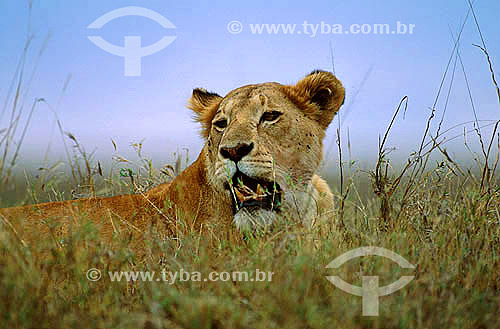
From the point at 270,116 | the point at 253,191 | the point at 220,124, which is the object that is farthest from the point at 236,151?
the point at 220,124

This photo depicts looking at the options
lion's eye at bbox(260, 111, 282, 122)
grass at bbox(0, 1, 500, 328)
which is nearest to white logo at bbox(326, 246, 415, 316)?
grass at bbox(0, 1, 500, 328)

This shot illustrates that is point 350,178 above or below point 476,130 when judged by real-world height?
below

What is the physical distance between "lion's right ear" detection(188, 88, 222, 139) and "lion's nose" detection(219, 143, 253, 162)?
4.32ft

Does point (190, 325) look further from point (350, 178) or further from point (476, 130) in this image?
point (476, 130)

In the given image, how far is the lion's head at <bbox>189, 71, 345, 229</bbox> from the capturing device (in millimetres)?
3531

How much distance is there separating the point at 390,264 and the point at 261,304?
1.07 metres

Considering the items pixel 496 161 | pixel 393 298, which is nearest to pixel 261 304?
pixel 393 298

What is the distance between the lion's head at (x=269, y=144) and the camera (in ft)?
11.6

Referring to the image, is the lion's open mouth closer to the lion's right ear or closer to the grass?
the grass

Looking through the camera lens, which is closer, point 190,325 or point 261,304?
point 190,325

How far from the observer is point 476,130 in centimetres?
448

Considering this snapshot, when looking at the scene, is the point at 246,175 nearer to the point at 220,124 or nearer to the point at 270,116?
the point at 270,116

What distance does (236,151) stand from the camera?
11.5 ft

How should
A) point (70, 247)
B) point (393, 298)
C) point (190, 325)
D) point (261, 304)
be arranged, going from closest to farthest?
point (190, 325) → point (261, 304) → point (393, 298) → point (70, 247)
